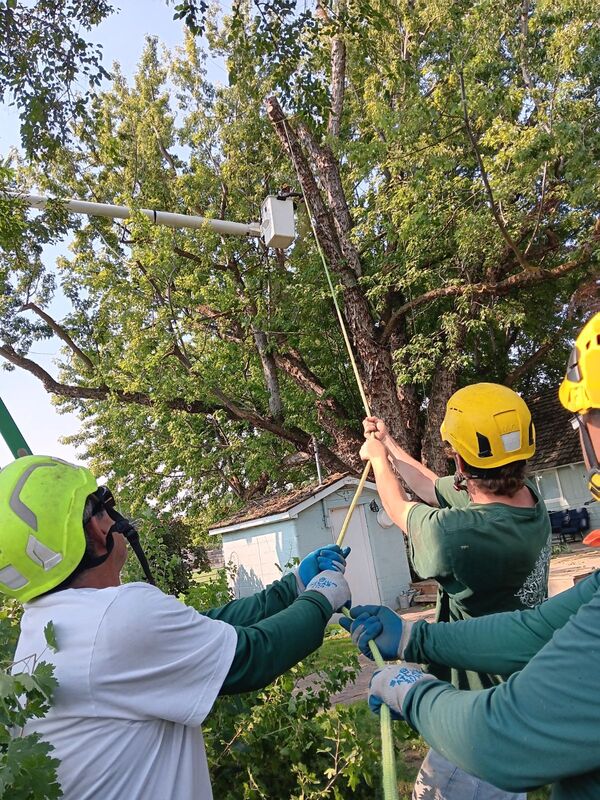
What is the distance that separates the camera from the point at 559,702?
42.8 inches

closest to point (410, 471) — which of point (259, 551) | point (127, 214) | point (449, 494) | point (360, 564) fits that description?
point (449, 494)

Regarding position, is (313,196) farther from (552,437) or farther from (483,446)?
(552,437)

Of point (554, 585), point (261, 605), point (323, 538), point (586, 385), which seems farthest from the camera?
point (323, 538)

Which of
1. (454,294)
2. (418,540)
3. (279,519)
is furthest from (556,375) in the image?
(418,540)

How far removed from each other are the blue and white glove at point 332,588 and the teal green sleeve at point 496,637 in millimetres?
257

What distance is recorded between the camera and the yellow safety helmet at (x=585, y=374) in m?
1.28

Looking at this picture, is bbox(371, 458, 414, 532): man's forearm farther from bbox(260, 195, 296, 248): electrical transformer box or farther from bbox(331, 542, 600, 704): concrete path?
bbox(260, 195, 296, 248): electrical transformer box

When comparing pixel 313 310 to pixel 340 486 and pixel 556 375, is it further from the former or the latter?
pixel 556 375

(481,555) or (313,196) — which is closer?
(481,555)

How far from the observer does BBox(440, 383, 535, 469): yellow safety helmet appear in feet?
7.51

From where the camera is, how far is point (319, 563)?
2.42 metres

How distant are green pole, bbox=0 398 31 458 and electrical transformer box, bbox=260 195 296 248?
501cm

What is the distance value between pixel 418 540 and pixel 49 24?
19.6ft

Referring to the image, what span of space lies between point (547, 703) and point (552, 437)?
22.2 meters
